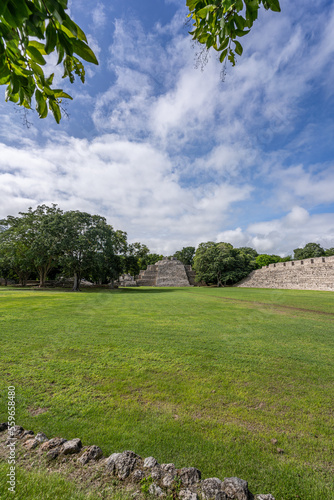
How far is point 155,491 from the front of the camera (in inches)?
64.8

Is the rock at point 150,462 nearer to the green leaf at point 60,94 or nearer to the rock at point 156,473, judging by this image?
the rock at point 156,473

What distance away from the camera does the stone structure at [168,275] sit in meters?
56.1

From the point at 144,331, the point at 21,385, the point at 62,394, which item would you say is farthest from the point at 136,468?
the point at 144,331

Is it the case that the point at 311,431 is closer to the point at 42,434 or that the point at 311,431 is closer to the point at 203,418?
the point at 203,418

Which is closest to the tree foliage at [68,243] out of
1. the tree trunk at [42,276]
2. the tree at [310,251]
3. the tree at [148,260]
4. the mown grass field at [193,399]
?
the tree trunk at [42,276]

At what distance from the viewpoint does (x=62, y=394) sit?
3104 mm

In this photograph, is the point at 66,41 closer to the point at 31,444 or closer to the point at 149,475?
the point at 149,475

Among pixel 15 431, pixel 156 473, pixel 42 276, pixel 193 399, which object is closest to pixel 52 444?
pixel 15 431

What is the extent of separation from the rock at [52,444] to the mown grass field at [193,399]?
246mm

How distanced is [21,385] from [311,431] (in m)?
3.97

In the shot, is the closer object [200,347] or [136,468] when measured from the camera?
[136,468]

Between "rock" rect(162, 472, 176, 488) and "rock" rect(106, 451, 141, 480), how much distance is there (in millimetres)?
284

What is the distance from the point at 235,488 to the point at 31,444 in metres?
1.87

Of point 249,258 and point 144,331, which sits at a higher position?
point 249,258
